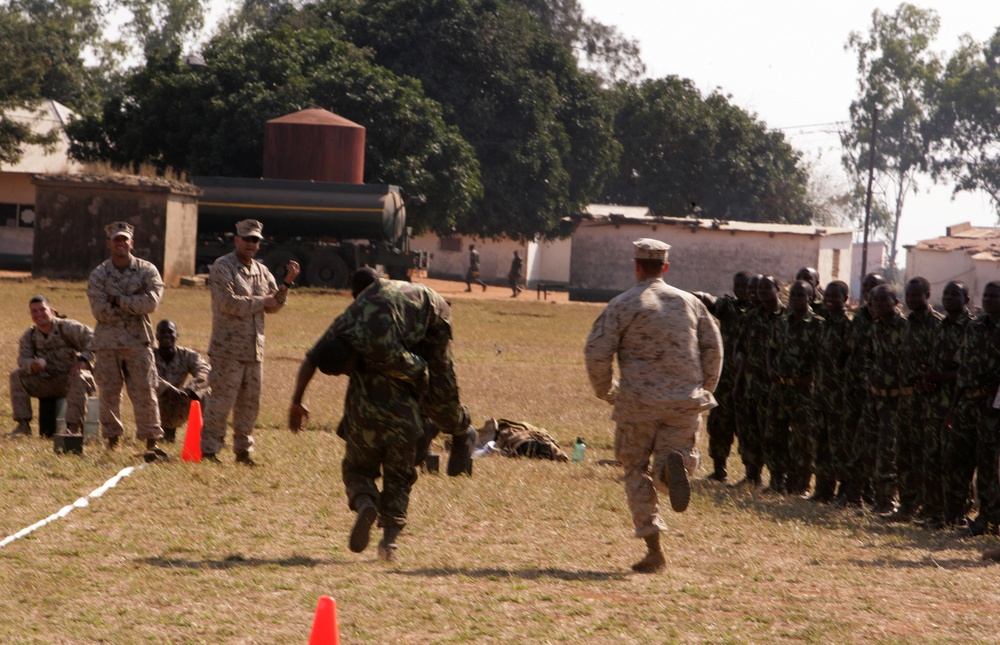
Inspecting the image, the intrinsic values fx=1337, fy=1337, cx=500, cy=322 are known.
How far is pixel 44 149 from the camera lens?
46.6 m

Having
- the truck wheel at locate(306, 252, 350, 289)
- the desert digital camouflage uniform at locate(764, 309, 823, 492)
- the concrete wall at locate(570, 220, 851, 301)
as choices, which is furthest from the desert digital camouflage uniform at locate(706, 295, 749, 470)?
the concrete wall at locate(570, 220, 851, 301)

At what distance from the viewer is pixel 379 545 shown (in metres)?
7.55

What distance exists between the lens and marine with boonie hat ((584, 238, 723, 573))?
292 inches

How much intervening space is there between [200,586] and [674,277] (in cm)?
4460

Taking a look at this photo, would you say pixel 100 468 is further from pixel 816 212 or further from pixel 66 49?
pixel 816 212

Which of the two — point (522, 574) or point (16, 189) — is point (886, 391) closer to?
point (522, 574)

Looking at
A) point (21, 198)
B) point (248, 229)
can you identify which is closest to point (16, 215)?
point (21, 198)

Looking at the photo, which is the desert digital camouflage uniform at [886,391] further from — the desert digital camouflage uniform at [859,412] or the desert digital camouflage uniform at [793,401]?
the desert digital camouflage uniform at [793,401]

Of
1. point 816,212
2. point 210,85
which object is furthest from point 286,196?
point 816,212

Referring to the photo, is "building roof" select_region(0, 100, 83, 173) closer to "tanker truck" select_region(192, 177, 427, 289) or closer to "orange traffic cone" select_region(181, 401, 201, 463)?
"tanker truck" select_region(192, 177, 427, 289)

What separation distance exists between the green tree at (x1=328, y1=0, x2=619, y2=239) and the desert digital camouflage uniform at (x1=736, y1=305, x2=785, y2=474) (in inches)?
1590

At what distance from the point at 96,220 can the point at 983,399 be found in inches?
1100

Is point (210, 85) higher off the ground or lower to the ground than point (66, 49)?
lower

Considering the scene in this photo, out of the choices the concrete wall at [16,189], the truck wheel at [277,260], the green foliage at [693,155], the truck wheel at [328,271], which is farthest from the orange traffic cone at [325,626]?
the green foliage at [693,155]
